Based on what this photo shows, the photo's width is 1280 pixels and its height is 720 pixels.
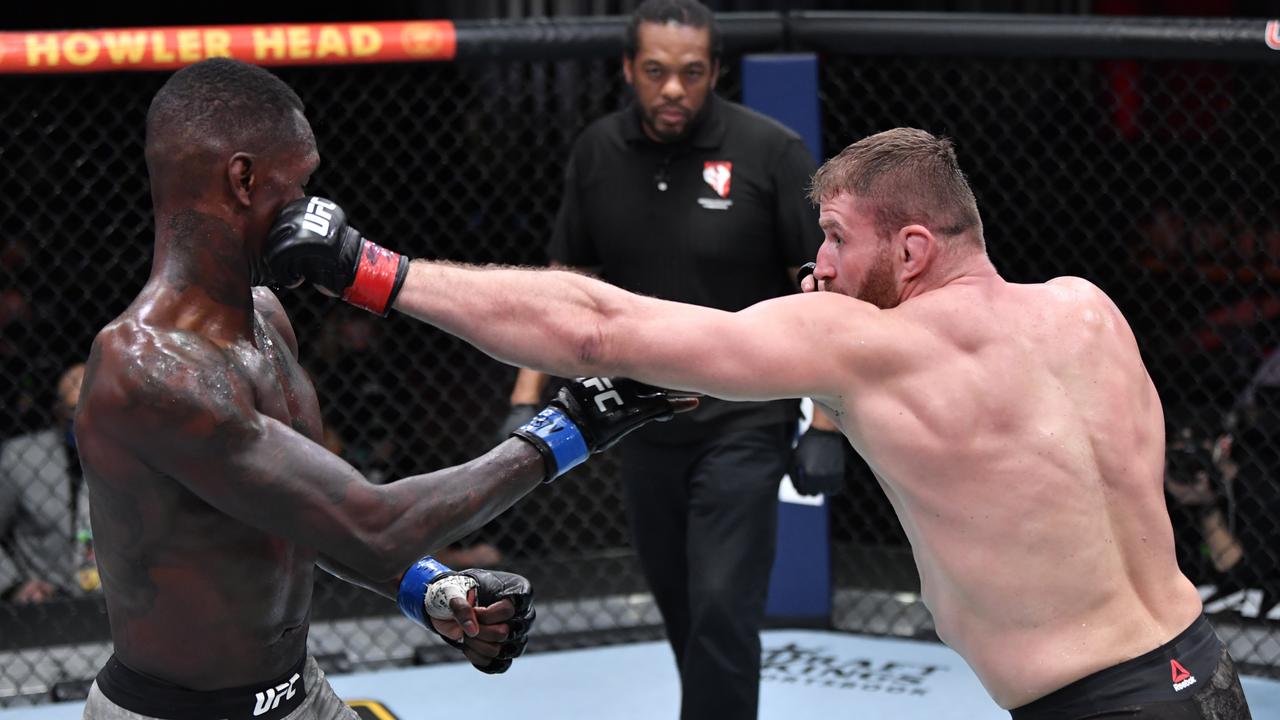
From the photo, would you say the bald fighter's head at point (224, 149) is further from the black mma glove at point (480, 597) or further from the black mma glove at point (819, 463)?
the black mma glove at point (819, 463)

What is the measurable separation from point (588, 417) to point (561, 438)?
0.07m

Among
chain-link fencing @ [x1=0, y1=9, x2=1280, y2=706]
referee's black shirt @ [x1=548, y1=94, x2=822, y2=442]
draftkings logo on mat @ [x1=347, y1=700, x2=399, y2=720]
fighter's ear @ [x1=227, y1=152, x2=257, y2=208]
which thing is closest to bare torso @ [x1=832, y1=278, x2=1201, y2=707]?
fighter's ear @ [x1=227, y1=152, x2=257, y2=208]

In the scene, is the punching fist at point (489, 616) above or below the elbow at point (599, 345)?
below

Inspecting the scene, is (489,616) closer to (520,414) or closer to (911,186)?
(911,186)

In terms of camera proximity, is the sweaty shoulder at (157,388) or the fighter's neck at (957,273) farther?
the fighter's neck at (957,273)

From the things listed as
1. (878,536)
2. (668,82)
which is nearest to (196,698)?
(668,82)

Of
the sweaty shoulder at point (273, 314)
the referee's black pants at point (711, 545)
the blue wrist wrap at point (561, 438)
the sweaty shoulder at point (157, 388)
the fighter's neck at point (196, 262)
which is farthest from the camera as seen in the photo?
the referee's black pants at point (711, 545)

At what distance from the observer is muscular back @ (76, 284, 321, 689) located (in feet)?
5.81

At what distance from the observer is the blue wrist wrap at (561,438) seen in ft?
6.56

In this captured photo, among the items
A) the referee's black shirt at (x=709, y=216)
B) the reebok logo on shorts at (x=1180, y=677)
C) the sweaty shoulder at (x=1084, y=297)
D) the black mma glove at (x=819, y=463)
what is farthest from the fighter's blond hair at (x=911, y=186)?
the black mma glove at (x=819, y=463)

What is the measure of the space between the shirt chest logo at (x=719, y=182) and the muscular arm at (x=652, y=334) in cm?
136

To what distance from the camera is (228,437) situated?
1764mm

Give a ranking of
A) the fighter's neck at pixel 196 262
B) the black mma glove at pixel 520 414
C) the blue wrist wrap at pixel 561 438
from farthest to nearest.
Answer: the black mma glove at pixel 520 414 < the blue wrist wrap at pixel 561 438 < the fighter's neck at pixel 196 262

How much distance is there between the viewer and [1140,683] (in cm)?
188
